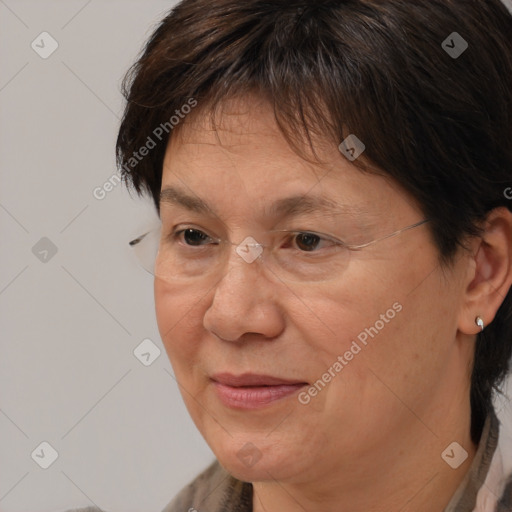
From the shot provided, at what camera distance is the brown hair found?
1.99m

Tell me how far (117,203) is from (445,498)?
4.74 ft

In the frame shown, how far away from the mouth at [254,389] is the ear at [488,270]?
35cm

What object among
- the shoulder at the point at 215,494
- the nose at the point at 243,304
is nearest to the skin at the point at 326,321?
the nose at the point at 243,304

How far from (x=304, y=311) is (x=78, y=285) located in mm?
1460

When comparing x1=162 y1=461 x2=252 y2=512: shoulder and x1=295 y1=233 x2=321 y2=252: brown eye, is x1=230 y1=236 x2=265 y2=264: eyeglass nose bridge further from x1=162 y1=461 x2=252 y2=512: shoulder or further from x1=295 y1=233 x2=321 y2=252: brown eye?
x1=162 y1=461 x2=252 y2=512: shoulder

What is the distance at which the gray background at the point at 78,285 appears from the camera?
330cm

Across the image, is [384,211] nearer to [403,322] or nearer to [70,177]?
[403,322]

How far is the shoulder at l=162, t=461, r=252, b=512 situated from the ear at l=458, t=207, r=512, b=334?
619 mm

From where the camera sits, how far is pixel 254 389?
2068 mm

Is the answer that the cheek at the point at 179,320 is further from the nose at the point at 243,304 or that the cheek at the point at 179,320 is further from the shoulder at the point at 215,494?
the shoulder at the point at 215,494

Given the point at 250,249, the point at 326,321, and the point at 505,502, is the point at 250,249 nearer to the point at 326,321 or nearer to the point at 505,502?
the point at 326,321

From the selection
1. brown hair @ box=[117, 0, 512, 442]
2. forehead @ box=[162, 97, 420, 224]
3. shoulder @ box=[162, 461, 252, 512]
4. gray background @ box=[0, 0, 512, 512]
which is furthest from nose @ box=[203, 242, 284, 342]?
gray background @ box=[0, 0, 512, 512]

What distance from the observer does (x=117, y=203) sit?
329 cm

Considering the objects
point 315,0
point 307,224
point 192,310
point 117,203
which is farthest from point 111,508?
point 315,0
